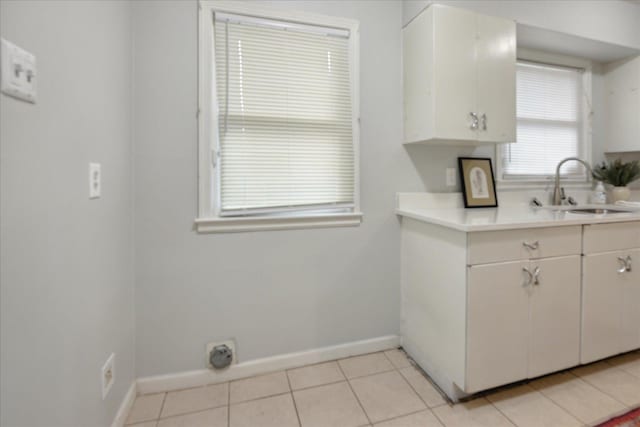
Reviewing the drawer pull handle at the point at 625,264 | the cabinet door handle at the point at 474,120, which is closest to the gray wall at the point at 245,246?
the cabinet door handle at the point at 474,120

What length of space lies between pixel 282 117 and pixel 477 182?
4.60ft

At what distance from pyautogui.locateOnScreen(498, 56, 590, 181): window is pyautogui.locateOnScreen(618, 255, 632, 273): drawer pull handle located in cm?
84

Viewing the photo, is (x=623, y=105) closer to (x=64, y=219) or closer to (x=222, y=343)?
(x=222, y=343)

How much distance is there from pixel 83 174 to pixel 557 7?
2810mm

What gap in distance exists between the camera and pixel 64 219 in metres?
0.95

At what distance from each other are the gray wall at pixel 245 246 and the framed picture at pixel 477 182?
342 millimetres

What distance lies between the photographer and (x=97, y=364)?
116 centimetres

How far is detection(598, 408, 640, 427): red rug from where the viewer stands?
1334 millimetres

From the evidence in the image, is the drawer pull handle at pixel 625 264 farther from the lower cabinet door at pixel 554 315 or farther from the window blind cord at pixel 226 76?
the window blind cord at pixel 226 76

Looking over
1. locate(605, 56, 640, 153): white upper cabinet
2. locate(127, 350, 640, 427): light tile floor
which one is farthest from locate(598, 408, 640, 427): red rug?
locate(605, 56, 640, 153): white upper cabinet

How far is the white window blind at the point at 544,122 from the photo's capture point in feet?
7.82

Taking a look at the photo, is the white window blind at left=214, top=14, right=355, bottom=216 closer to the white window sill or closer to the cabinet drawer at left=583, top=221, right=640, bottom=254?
the white window sill

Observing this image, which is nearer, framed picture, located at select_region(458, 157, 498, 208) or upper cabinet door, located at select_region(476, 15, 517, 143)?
upper cabinet door, located at select_region(476, 15, 517, 143)

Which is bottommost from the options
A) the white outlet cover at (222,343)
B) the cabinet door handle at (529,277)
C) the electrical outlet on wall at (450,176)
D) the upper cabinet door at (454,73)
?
the white outlet cover at (222,343)
